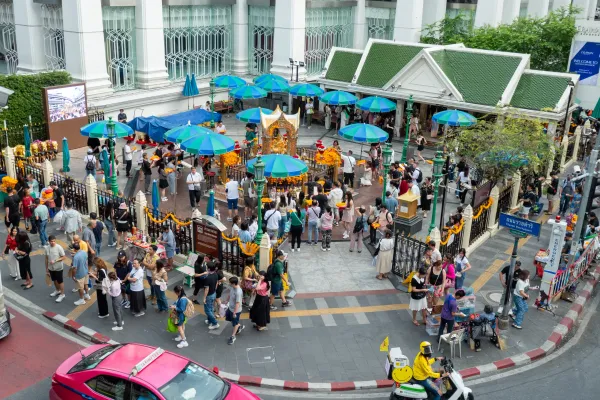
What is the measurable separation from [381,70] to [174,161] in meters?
13.3

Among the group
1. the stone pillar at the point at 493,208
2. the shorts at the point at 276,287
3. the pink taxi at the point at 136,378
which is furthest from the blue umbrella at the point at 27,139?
the stone pillar at the point at 493,208

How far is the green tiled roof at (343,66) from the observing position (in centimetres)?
3234

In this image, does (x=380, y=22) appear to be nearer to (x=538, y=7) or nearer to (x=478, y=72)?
(x=538, y=7)

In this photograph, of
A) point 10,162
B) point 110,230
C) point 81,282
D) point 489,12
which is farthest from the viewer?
point 489,12

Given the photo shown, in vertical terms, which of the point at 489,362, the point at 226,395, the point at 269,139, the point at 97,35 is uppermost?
the point at 97,35

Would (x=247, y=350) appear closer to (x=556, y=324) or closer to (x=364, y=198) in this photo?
(x=556, y=324)

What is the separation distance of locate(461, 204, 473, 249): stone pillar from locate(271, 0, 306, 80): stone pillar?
21.5 metres

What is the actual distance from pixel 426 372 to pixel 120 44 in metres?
26.5

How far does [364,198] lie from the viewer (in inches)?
880

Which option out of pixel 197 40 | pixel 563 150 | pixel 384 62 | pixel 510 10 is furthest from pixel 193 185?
pixel 510 10

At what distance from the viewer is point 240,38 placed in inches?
1485

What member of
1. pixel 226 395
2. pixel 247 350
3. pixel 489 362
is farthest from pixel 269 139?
pixel 226 395

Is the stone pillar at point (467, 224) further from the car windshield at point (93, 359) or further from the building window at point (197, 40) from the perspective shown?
the building window at point (197, 40)


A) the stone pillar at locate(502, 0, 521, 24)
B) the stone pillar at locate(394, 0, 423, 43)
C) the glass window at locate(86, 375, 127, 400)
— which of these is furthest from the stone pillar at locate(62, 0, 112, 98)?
the stone pillar at locate(502, 0, 521, 24)
